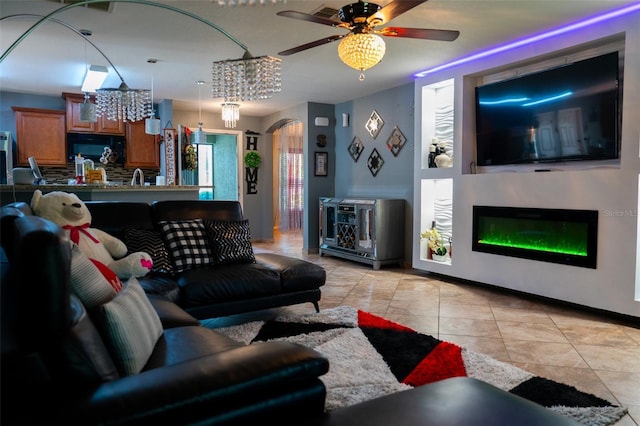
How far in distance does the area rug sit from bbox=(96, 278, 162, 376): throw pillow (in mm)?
937

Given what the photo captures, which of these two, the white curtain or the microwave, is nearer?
the microwave

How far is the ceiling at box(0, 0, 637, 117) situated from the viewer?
3.33 meters

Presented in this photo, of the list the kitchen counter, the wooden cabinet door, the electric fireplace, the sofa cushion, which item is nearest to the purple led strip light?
the electric fireplace

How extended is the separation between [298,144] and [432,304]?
19.0 feet

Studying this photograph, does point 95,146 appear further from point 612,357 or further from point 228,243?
point 612,357

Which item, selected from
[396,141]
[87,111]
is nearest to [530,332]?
[396,141]

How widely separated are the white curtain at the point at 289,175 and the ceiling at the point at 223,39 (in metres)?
3.00

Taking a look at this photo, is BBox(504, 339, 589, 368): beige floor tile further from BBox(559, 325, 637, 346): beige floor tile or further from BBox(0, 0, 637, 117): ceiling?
BBox(0, 0, 637, 117): ceiling

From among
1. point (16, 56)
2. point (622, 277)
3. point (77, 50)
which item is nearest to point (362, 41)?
point (622, 277)

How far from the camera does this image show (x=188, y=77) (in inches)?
215

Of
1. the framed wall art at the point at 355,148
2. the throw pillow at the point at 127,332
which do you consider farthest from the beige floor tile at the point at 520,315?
the framed wall art at the point at 355,148

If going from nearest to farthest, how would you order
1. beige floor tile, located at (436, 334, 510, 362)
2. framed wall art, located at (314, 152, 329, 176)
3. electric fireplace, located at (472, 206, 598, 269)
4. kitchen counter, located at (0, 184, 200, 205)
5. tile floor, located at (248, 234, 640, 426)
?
tile floor, located at (248, 234, 640, 426), beige floor tile, located at (436, 334, 510, 362), electric fireplace, located at (472, 206, 598, 269), kitchen counter, located at (0, 184, 200, 205), framed wall art, located at (314, 152, 329, 176)

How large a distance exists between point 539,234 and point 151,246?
3399mm

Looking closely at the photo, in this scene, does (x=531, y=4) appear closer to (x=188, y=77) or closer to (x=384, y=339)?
(x=384, y=339)
